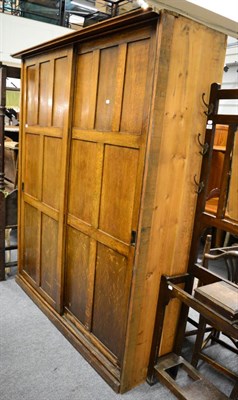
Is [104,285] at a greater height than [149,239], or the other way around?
[149,239]

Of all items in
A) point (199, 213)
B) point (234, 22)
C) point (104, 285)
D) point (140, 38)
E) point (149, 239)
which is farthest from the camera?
point (104, 285)

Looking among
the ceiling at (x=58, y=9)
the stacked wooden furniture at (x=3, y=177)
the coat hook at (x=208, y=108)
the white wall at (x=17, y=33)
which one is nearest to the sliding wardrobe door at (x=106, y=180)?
the coat hook at (x=208, y=108)

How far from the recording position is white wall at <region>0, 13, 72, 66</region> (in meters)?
5.15

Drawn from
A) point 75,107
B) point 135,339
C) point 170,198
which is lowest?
point 135,339

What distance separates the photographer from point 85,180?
2141mm

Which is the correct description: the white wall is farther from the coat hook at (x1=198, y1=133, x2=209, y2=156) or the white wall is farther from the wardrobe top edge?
the coat hook at (x1=198, y1=133, x2=209, y2=156)

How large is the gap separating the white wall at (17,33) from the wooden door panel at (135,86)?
404cm

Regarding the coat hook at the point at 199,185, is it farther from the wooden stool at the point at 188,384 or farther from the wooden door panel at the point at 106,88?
the wooden stool at the point at 188,384

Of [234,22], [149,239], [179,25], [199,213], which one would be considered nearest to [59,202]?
[149,239]

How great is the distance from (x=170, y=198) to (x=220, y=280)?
0.53m

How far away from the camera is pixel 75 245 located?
2.32 metres

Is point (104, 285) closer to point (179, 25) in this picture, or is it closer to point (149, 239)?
point (149, 239)

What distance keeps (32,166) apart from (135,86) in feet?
4.70

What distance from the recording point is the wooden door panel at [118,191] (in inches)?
69.4
